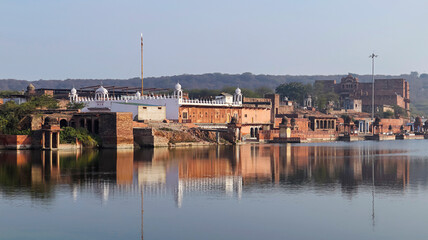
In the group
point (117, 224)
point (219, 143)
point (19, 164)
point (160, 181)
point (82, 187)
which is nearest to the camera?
point (117, 224)

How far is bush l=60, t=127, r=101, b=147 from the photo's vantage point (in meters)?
54.9

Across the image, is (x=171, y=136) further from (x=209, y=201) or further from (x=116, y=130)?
(x=209, y=201)

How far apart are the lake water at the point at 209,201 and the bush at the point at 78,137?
14012 millimetres

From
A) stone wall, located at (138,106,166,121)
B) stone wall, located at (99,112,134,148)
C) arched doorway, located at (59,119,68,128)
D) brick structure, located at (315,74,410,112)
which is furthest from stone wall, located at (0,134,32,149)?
brick structure, located at (315,74,410,112)

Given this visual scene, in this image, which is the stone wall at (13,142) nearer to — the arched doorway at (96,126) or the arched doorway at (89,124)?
the arched doorway at (96,126)

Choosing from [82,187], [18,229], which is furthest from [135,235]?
[82,187]

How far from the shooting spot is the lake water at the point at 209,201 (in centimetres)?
1948

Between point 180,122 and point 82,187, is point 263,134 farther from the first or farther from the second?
point 82,187

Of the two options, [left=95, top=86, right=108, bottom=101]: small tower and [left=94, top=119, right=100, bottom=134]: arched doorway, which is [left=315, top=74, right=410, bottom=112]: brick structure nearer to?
[left=95, top=86, right=108, bottom=101]: small tower

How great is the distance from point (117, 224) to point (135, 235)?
5.46ft

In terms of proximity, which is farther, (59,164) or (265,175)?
(59,164)

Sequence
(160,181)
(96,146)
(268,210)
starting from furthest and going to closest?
(96,146) → (160,181) → (268,210)

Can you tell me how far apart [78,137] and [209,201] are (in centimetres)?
3243

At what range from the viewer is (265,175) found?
34.2m
